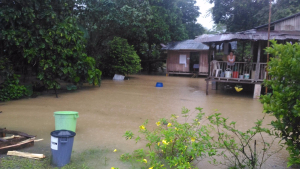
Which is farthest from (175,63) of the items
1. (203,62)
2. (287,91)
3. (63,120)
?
(287,91)

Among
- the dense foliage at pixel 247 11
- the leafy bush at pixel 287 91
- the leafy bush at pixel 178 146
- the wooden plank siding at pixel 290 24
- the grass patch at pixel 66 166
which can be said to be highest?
the dense foliage at pixel 247 11

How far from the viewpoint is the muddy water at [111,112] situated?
5562mm

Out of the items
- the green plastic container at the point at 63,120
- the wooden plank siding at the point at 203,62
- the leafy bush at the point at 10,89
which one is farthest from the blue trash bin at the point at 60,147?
the wooden plank siding at the point at 203,62

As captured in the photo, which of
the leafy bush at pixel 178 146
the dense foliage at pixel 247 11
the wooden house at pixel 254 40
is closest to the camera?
the leafy bush at pixel 178 146

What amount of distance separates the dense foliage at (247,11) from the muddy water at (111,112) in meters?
9.47

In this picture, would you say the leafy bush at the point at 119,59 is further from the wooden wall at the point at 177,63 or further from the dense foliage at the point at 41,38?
the dense foliage at the point at 41,38

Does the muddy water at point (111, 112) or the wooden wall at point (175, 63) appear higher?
the wooden wall at point (175, 63)

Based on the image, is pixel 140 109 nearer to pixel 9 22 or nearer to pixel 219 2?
pixel 9 22

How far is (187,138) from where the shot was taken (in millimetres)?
4289

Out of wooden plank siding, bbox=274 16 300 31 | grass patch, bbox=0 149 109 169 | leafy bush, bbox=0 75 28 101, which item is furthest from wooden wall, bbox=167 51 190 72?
grass patch, bbox=0 149 109 169

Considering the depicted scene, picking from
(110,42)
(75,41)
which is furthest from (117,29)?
(75,41)

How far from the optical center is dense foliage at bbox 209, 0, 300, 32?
18047 millimetres

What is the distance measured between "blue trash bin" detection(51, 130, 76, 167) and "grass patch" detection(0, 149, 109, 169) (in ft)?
0.36

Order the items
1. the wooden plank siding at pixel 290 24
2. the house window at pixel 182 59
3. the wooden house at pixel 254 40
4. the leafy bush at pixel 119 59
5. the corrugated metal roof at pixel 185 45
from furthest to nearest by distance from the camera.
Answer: the house window at pixel 182 59 → the corrugated metal roof at pixel 185 45 → the leafy bush at pixel 119 59 → the wooden plank siding at pixel 290 24 → the wooden house at pixel 254 40
